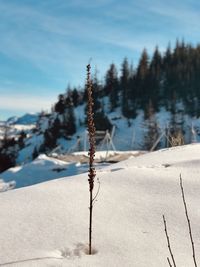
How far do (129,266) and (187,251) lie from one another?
55 cm

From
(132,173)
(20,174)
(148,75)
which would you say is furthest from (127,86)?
(132,173)

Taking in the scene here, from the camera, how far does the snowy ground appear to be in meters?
3.03

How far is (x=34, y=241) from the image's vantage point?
325 cm

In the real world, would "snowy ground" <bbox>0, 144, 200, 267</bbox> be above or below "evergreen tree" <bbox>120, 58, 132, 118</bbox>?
below

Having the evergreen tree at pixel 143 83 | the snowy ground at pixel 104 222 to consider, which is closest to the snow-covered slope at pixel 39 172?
the snowy ground at pixel 104 222

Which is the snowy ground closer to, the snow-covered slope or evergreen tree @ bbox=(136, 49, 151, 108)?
the snow-covered slope

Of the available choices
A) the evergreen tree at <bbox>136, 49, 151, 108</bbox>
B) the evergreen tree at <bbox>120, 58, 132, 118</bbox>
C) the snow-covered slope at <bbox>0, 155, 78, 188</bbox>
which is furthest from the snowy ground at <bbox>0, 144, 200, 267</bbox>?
the evergreen tree at <bbox>136, 49, 151, 108</bbox>

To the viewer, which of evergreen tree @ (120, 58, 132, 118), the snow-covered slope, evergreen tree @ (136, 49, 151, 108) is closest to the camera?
the snow-covered slope

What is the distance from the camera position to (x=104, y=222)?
3.65 meters

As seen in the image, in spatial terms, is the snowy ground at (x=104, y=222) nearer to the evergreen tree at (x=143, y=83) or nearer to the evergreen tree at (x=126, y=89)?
the evergreen tree at (x=126, y=89)

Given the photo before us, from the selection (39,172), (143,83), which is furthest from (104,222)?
(143,83)

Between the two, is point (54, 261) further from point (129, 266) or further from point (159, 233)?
point (159, 233)

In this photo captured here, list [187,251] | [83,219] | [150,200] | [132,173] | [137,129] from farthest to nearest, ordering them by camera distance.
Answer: [137,129] < [132,173] < [150,200] < [83,219] < [187,251]

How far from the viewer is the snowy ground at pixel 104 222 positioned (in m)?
3.03
